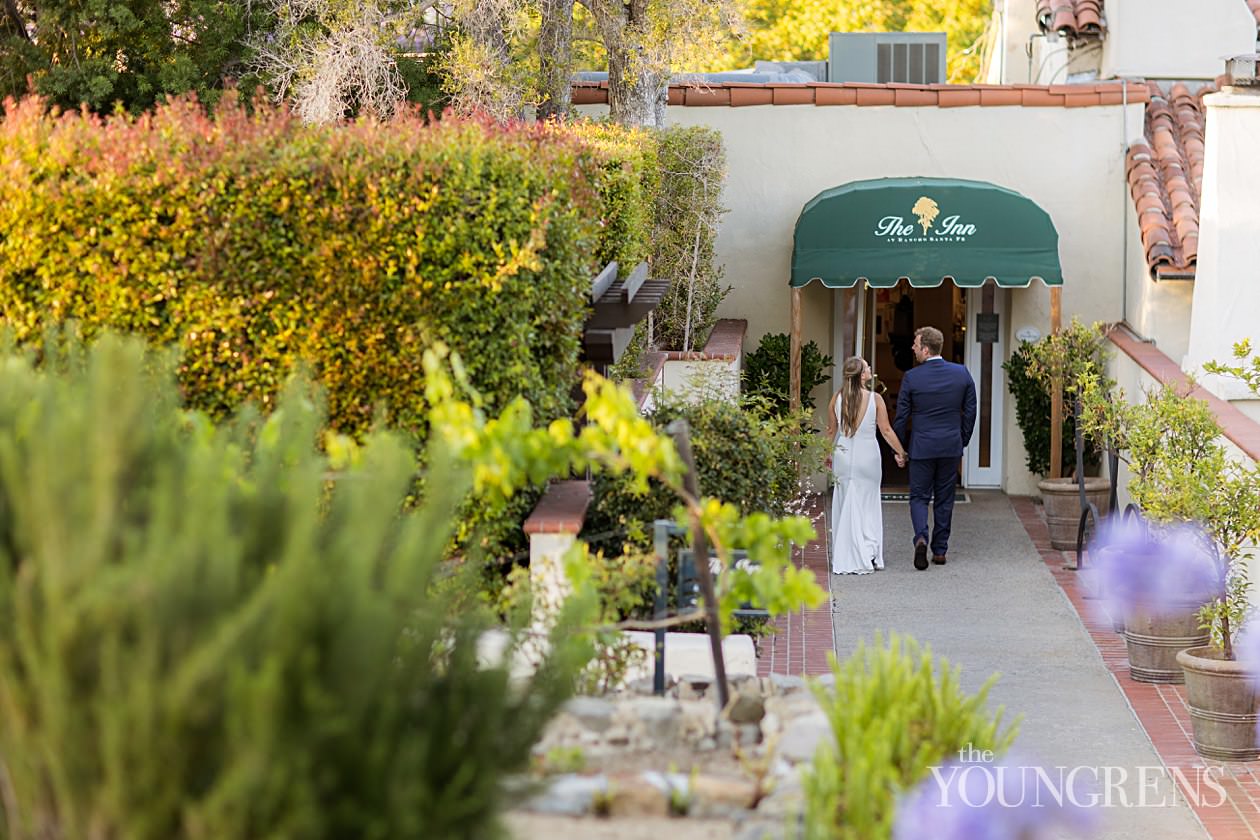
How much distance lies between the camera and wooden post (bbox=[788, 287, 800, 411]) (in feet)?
47.4

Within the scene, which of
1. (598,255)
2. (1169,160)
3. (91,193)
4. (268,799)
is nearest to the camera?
(268,799)

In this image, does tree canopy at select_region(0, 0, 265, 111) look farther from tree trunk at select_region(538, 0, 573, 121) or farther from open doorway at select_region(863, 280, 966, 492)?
open doorway at select_region(863, 280, 966, 492)

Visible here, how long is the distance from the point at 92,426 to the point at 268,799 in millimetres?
966

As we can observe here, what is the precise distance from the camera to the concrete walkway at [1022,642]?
756 centimetres

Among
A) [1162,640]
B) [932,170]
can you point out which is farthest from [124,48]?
[1162,640]

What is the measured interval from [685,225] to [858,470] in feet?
10.9

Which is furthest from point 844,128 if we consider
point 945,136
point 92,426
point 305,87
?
point 92,426

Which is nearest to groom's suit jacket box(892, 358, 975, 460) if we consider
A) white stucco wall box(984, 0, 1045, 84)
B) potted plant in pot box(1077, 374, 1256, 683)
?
potted plant in pot box(1077, 374, 1256, 683)

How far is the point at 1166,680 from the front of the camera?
9.14 metres

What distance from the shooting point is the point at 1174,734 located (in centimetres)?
830

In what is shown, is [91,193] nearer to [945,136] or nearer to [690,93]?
[690,93]

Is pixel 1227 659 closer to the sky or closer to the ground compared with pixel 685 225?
closer to the ground

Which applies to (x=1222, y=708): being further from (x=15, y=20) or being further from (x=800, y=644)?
(x=15, y=20)

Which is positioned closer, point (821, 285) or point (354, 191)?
point (354, 191)
